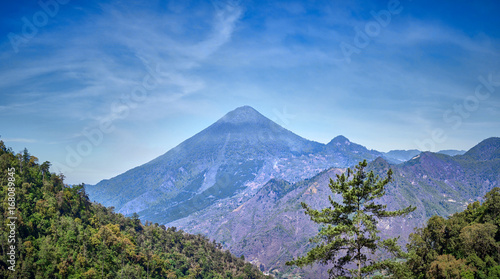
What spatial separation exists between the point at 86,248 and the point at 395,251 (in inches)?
3335

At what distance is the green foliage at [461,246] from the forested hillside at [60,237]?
74336mm

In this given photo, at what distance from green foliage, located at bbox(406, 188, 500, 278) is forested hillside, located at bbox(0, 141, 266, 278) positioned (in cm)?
7434

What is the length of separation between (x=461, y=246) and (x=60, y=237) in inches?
3539

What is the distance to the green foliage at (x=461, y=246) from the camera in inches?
2064

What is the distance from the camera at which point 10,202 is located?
7431 cm

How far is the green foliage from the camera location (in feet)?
172

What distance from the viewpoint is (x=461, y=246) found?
5844 cm

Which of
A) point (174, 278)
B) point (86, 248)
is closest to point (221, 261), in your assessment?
point (174, 278)

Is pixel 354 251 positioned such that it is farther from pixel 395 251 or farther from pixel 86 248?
pixel 86 248
